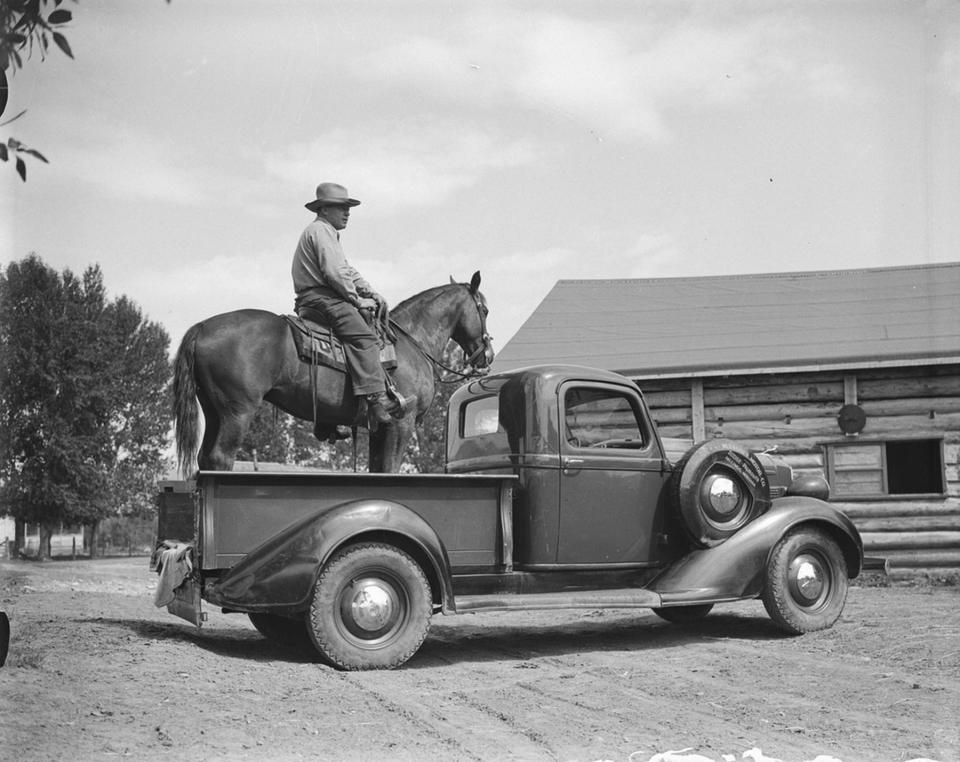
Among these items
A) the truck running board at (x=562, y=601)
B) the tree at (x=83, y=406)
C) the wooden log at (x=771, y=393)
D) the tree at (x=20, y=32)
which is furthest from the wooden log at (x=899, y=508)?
the tree at (x=83, y=406)

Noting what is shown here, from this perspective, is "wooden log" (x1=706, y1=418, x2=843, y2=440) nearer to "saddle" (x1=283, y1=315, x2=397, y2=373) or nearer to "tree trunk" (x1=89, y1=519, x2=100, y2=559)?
"saddle" (x1=283, y1=315, x2=397, y2=373)

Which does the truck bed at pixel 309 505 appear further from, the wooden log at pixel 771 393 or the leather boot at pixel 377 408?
the wooden log at pixel 771 393

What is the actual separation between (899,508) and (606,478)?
7556 millimetres

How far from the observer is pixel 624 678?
5.93m

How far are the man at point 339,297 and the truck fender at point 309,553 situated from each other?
4.79ft

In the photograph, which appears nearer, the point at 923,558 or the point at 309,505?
the point at 309,505

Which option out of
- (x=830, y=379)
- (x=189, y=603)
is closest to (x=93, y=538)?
(x=830, y=379)

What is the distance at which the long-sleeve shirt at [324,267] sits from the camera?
23.9 ft

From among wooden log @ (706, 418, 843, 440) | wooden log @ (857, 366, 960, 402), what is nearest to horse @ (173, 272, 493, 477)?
wooden log @ (706, 418, 843, 440)

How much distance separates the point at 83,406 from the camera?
86.1 ft

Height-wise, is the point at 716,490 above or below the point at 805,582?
above

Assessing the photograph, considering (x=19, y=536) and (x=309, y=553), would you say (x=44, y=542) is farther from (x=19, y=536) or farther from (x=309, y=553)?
(x=309, y=553)

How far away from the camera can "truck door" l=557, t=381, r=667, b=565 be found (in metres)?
6.86

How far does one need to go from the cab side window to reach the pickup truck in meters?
0.01
